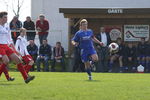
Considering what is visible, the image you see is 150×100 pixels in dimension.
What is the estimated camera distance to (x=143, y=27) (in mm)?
32031

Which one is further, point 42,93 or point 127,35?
point 127,35

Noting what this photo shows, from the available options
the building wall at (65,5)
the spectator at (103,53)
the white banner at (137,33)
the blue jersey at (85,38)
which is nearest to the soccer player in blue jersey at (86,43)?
the blue jersey at (85,38)

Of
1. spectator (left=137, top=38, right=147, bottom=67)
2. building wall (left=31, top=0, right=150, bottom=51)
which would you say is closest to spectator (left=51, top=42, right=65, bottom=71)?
spectator (left=137, top=38, right=147, bottom=67)

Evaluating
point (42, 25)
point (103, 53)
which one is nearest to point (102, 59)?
point (103, 53)

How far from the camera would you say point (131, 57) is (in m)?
28.8

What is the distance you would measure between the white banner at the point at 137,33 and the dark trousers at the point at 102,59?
3.67m

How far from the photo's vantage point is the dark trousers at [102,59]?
1128 inches

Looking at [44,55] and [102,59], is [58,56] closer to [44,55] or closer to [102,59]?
[44,55]

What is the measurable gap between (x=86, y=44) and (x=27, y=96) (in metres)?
7.61

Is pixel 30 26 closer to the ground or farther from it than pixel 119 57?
farther from it

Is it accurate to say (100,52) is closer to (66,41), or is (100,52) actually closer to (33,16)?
(66,41)

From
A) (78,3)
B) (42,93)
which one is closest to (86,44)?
(42,93)

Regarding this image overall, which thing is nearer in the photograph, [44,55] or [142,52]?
[142,52]

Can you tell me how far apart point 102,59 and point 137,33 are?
4.39 m
